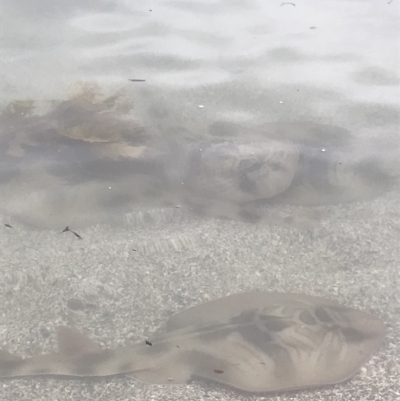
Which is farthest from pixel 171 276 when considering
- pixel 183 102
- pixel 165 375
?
pixel 183 102

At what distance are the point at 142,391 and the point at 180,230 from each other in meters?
1.17

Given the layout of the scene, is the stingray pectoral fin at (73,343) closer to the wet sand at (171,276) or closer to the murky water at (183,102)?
the wet sand at (171,276)

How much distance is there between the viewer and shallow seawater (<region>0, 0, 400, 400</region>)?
2.83m

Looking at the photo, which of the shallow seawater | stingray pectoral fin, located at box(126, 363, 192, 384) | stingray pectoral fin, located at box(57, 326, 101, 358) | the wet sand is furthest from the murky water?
stingray pectoral fin, located at box(126, 363, 192, 384)

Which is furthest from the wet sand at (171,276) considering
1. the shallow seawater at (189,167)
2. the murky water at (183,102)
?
the murky water at (183,102)

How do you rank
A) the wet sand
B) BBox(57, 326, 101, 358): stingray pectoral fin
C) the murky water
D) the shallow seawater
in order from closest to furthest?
the wet sand < BBox(57, 326, 101, 358): stingray pectoral fin < the shallow seawater < the murky water

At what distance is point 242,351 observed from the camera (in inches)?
98.0

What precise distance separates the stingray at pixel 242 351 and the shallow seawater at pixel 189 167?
8cm

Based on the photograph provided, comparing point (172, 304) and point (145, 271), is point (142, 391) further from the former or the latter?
point (145, 271)

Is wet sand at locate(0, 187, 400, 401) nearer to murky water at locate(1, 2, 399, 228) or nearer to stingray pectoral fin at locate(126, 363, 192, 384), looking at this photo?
stingray pectoral fin at locate(126, 363, 192, 384)

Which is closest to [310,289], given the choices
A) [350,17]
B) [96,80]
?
[96,80]

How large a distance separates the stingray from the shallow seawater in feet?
0.27

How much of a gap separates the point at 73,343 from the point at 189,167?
5.25 ft

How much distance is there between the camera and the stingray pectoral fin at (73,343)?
252 cm
